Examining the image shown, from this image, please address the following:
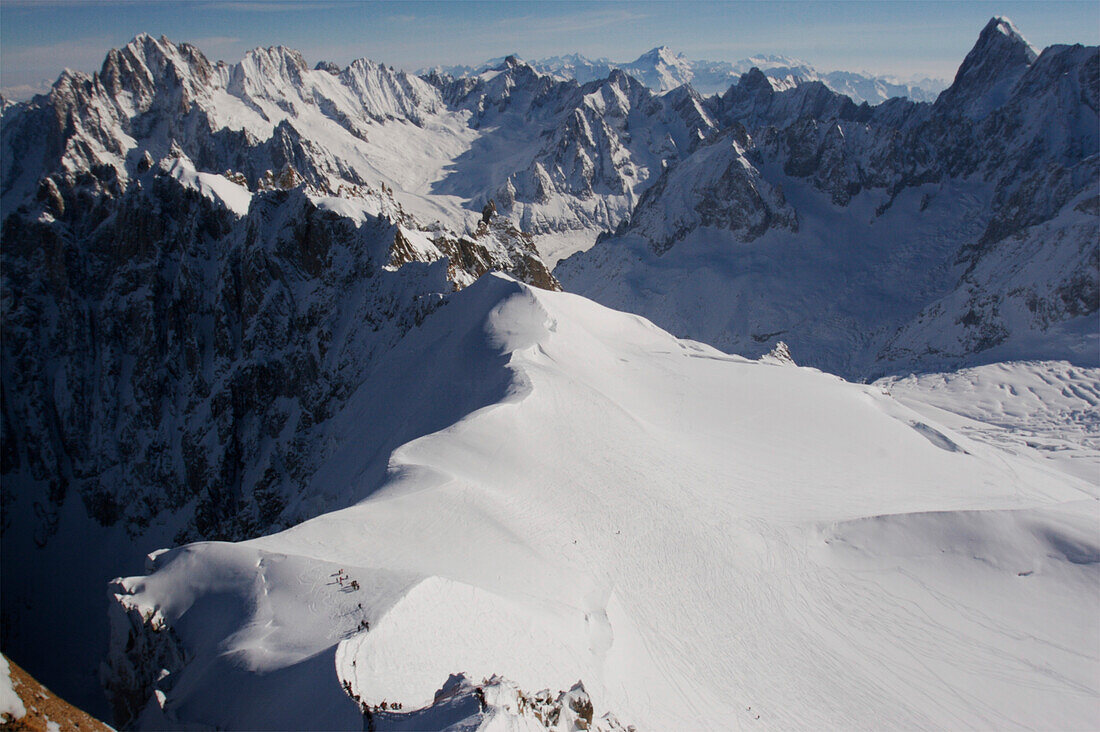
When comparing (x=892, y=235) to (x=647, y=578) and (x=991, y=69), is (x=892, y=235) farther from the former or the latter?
(x=647, y=578)

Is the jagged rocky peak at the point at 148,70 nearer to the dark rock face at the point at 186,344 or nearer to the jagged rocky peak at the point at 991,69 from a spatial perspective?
the dark rock face at the point at 186,344

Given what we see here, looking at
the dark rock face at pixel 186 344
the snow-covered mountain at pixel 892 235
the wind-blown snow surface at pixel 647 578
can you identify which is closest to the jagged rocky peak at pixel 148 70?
the dark rock face at pixel 186 344

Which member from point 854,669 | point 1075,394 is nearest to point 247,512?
point 854,669

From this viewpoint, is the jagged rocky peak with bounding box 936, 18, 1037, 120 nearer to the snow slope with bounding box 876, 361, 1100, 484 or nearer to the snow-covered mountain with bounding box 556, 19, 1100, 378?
the snow-covered mountain with bounding box 556, 19, 1100, 378

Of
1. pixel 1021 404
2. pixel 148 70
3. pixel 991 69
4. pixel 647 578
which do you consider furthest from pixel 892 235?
pixel 148 70

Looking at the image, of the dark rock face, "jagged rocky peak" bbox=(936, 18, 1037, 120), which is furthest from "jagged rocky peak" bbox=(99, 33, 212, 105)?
"jagged rocky peak" bbox=(936, 18, 1037, 120)

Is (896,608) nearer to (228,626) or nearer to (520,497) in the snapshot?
(520,497)
